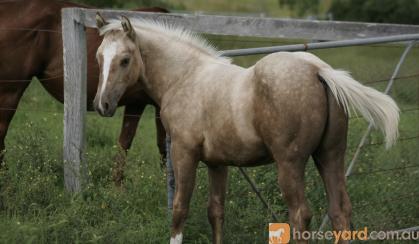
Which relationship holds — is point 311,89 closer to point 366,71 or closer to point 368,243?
point 368,243

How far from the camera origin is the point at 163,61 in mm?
5621

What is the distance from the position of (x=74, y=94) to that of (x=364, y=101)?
8.90ft

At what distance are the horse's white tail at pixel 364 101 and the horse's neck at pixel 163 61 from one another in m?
1.10

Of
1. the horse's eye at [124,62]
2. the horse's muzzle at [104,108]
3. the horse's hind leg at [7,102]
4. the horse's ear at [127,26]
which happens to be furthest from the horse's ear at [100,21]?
the horse's hind leg at [7,102]

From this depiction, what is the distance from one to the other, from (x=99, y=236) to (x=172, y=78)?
3.86ft

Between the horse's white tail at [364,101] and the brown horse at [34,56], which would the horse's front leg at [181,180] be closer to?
the horse's white tail at [364,101]

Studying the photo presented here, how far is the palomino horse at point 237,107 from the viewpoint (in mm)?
4766

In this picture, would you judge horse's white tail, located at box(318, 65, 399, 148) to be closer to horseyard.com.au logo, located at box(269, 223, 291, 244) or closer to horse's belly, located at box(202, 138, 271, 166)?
horse's belly, located at box(202, 138, 271, 166)

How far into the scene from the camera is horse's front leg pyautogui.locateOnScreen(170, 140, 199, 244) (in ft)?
17.3

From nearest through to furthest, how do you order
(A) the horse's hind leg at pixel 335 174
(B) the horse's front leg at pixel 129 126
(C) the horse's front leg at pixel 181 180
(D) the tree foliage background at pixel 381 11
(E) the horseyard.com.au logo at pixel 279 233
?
(A) the horse's hind leg at pixel 335 174
(E) the horseyard.com.au logo at pixel 279 233
(C) the horse's front leg at pixel 181 180
(B) the horse's front leg at pixel 129 126
(D) the tree foliage background at pixel 381 11

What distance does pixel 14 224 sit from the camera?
5.73m

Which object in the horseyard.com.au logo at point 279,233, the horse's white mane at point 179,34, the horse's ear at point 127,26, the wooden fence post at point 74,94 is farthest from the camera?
the wooden fence post at point 74,94


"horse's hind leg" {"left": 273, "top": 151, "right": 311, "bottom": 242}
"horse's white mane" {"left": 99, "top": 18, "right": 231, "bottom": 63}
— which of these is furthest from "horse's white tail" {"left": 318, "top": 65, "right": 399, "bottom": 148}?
"horse's white mane" {"left": 99, "top": 18, "right": 231, "bottom": 63}

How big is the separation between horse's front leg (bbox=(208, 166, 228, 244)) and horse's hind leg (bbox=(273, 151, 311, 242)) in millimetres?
745
